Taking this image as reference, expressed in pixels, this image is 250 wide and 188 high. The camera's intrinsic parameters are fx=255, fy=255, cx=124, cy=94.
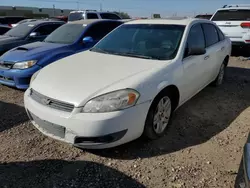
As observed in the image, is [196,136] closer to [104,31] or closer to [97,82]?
[97,82]

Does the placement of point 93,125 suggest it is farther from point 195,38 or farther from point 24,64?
point 24,64

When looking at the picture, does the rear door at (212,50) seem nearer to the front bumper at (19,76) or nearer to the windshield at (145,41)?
the windshield at (145,41)

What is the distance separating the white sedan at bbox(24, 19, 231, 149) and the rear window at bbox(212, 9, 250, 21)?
544 cm

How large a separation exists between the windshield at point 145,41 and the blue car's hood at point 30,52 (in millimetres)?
1769

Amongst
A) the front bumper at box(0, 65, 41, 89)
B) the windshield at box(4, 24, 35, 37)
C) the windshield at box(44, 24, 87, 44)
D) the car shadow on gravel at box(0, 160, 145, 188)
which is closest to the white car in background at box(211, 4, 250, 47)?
the windshield at box(44, 24, 87, 44)

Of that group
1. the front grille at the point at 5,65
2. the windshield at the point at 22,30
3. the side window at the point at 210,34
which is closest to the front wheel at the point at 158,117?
the side window at the point at 210,34

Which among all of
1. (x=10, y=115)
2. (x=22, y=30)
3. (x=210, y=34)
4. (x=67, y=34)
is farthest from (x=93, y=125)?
(x=22, y=30)

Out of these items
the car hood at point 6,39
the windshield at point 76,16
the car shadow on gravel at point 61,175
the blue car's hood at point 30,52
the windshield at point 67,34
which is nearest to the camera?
the car shadow on gravel at point 61,175

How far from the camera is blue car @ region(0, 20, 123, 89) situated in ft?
17.4

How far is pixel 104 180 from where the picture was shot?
8.79 ft

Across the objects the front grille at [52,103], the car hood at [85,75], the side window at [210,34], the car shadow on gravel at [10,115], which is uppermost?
the side window at [210,34]

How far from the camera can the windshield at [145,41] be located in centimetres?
376

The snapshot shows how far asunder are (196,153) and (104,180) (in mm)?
1224

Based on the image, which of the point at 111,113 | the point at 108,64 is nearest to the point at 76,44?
the point at 108,64
